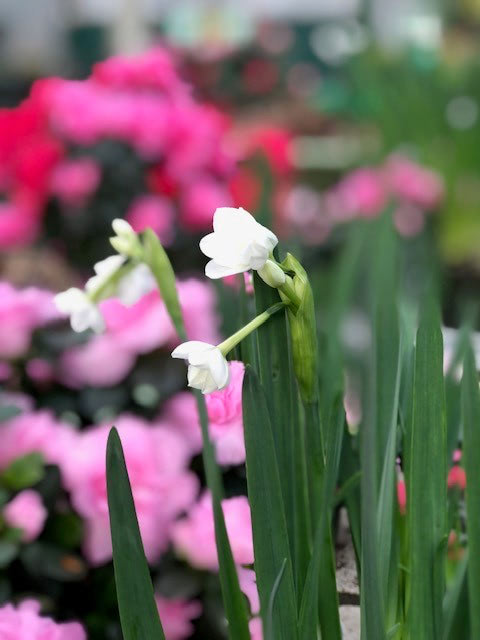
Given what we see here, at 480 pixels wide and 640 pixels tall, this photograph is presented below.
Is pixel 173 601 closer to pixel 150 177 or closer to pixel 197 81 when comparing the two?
pixel 150 177

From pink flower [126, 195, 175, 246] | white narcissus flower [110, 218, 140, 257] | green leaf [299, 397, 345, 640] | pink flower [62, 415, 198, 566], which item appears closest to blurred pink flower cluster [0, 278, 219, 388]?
pink flower [62, 415, 198, 566]

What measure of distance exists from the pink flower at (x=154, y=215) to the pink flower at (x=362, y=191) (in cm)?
96

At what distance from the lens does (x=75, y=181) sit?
1.45m

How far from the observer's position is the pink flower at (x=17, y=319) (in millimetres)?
770

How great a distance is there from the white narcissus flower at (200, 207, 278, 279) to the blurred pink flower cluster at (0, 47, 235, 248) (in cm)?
101

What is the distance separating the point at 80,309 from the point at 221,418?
124 millimetres

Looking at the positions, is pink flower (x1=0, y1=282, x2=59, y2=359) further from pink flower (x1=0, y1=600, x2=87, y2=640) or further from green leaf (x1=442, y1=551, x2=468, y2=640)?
green leaf (x1=442, y1=551, x2=468, y2=640)

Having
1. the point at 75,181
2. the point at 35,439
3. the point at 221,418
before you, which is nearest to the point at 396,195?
the point at 75,181

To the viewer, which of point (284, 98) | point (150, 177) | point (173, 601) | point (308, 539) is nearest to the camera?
point (308, 539)

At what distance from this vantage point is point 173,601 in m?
0.64

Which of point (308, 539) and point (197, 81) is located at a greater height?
point (308, 539)

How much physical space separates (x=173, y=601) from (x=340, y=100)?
3.32m

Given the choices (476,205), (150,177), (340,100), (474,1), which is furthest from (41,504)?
(474,1)

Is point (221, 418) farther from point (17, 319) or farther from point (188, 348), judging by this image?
point (17, 319)
